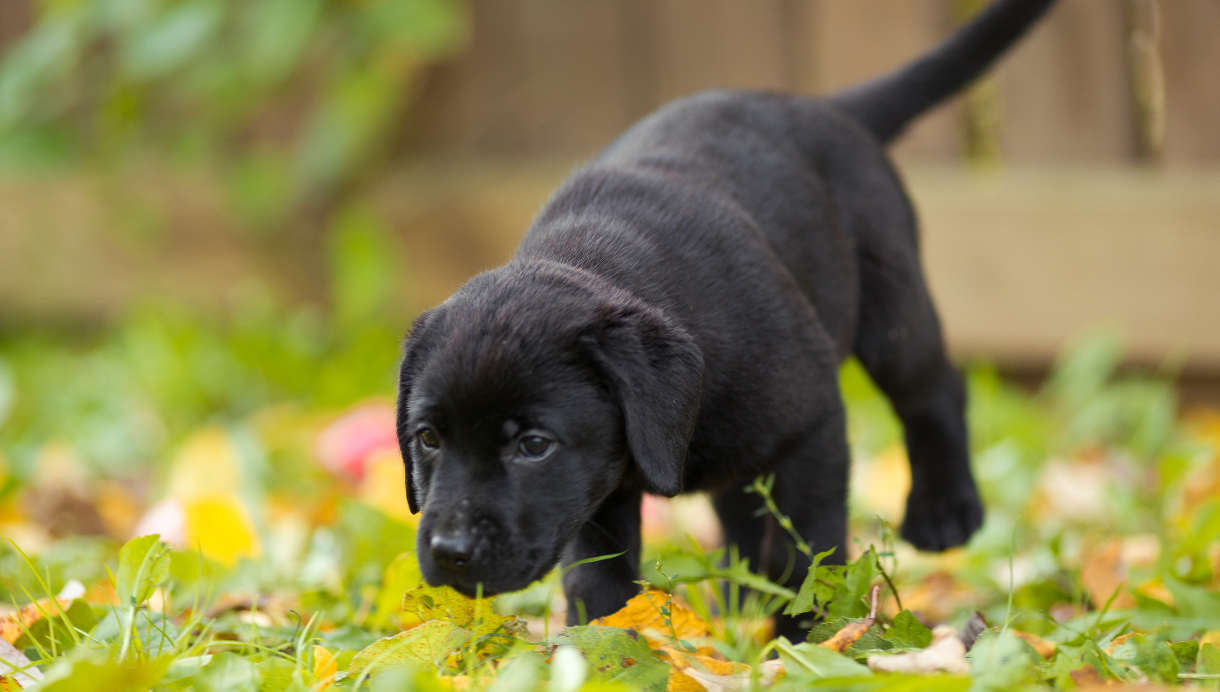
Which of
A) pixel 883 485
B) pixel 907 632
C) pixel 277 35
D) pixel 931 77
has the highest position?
pixel 277 35

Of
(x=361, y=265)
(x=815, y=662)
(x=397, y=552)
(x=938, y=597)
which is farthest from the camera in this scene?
(x=361, y=265)

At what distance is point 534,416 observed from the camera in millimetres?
2029

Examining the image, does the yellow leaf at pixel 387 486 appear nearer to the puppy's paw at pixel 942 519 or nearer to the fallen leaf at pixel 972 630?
the puppy's paw at pixel 942 519

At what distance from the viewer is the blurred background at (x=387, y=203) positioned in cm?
441

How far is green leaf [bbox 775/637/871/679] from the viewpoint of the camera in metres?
1.80

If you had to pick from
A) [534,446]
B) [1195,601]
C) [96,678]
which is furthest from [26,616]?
[1195,601]

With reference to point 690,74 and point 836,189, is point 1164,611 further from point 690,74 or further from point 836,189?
point 690,74

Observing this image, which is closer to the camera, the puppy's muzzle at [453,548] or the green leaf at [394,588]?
the puppy's muzzle at [453,548]

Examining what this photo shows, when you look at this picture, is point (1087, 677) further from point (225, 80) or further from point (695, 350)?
point (225, 80)

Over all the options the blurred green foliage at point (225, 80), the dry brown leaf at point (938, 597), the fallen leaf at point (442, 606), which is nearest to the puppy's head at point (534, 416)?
the fallen leaf at point (442, 606)

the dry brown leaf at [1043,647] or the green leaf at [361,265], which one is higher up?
the green leaf at [361,265]

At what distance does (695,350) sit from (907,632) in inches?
21.3

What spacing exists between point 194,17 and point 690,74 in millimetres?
1945

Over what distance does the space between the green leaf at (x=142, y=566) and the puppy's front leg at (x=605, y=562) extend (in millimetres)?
681
